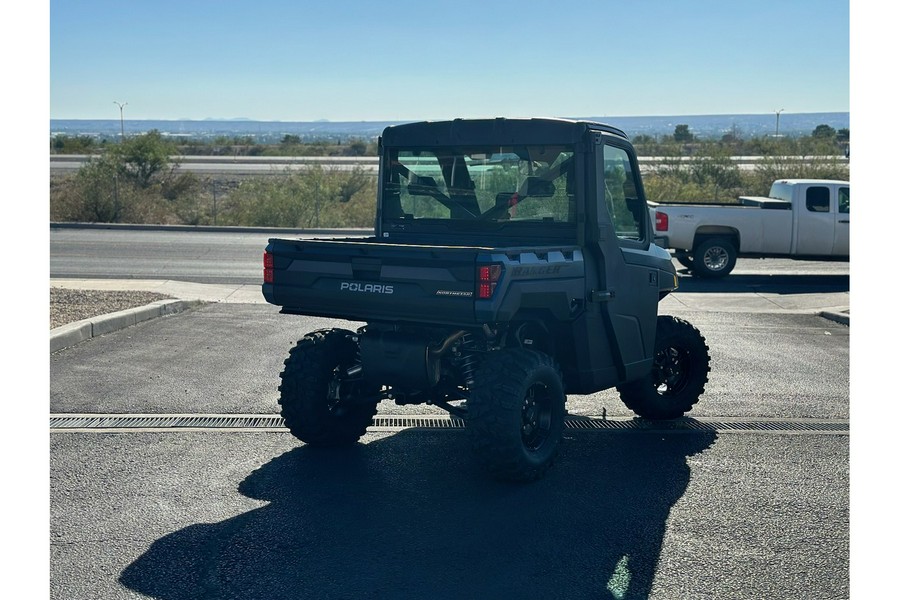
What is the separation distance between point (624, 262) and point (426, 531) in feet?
9.01

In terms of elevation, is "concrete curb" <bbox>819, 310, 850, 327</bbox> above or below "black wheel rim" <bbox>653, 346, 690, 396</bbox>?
above

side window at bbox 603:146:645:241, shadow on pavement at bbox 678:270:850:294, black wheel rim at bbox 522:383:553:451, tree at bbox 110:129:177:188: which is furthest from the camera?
tree at bbox 110:129:177:188

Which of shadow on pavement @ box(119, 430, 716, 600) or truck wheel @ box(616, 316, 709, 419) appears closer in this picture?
shadow on pavement @ box(119, 430, 716, 600)

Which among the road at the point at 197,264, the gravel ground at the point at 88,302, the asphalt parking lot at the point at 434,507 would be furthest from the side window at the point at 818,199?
the gravel ground at the point at 88,302

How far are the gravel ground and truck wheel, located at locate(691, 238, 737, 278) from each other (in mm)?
10199

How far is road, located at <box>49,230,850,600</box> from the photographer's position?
527 cm

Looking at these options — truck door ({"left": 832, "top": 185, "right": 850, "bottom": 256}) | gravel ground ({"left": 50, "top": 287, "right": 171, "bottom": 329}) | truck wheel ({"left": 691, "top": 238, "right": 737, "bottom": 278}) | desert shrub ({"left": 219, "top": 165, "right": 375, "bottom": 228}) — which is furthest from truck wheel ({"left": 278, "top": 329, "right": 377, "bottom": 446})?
desert shrub ({"left": 219, "top": 165, "right": 375, "bottom": 228})

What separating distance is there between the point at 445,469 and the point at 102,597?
2799mm

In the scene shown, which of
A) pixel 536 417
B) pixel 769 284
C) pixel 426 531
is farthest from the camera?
pixel 769 284

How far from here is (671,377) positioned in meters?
8.85

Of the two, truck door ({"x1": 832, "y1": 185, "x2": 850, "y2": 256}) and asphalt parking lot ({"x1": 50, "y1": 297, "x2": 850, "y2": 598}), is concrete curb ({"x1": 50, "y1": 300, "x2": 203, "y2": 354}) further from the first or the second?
truck door ({"x1": 832, "y1": 185, "x2": 850, "y2": 256})

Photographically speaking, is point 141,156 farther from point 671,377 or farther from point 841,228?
point 671,377

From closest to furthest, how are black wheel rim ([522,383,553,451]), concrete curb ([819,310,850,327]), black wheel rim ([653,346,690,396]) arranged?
black wheel rim ([522,383,553,451]), black wheel rim ([653,346,690,396]), concrete curb ([819,310,850,327])

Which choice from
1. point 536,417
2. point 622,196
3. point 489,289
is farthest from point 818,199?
point 489,289
